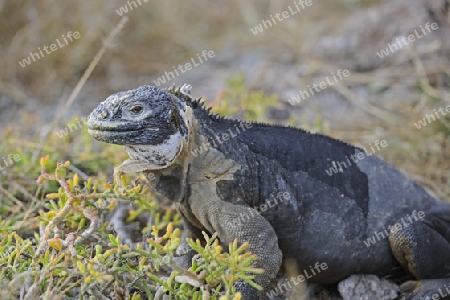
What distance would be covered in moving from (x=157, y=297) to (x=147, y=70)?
7040 mm

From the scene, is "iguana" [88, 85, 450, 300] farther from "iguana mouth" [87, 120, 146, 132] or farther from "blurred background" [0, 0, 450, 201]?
"blurred background" [0, 0, 450, 201]

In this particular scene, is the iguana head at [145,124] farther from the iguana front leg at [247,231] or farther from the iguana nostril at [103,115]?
the iguana front leg at [247,231]

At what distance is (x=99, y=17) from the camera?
900 cm

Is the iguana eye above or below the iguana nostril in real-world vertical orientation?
below

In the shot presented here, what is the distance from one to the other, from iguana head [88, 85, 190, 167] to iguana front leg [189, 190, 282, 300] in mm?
447

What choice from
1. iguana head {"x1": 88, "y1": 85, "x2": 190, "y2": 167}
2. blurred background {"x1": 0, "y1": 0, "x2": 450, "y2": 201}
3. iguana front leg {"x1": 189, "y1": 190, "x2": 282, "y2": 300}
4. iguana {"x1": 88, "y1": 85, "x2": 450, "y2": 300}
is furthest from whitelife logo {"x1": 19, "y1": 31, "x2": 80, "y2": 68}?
iguana front leg {"x1": 189, "y1": 190, "x2": 282, "y2": 300}

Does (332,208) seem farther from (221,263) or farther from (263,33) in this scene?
(263,33)

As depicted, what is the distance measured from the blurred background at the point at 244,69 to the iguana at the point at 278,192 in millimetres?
1547

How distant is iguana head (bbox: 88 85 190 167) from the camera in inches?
148

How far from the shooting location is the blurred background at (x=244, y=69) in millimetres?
6355

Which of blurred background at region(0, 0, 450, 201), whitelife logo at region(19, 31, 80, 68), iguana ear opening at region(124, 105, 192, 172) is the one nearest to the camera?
iguana ear opening at region(124, 105, 192, 172)

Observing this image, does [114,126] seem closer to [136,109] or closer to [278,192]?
[136,109]

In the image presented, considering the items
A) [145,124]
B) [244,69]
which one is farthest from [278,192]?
[244,69]

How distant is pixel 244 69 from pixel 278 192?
256 inches
